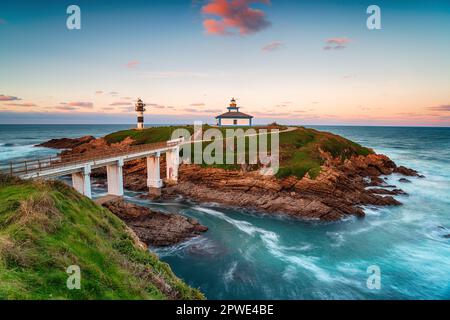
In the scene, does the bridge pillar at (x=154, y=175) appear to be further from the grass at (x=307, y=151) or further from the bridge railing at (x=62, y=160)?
the grass at (x=307, y=151)

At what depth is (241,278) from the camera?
2036cm

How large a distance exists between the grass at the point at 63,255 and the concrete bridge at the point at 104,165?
300 inches

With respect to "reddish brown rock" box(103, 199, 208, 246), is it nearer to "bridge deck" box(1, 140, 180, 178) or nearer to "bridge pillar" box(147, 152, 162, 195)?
"bridge deck" box(1, 140, 180, 178)

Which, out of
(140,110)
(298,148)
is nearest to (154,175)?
→ (298,148)

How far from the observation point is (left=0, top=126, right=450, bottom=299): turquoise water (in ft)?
63.8

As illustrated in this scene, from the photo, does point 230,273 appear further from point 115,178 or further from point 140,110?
point 140,110

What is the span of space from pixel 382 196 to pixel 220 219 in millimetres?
22746

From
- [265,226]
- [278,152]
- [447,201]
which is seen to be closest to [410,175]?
[447,201]

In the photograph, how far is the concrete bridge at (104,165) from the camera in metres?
22.4

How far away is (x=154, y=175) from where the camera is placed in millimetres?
40688

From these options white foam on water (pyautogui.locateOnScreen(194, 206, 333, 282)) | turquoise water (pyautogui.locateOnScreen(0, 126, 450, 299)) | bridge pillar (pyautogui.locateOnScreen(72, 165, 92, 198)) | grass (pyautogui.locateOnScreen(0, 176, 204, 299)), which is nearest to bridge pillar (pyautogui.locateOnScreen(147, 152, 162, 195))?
turquoise water (pyautogui.locateOnScreen(0, 126, 450, 299))

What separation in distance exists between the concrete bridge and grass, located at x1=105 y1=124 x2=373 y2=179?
5.86 metres
